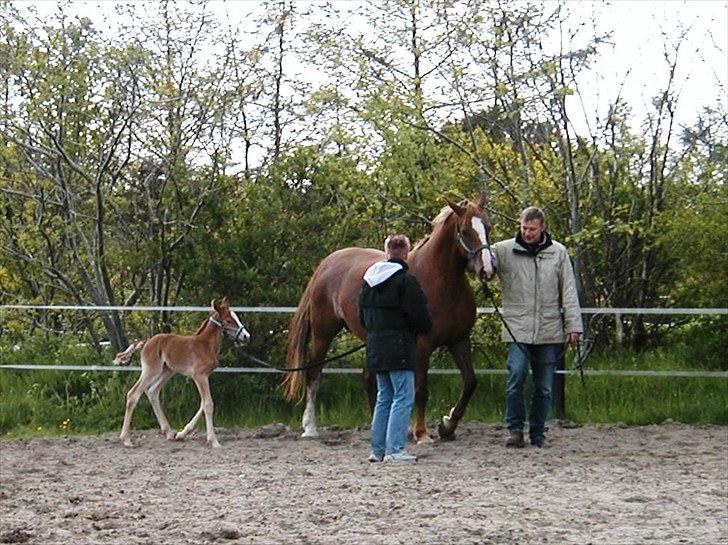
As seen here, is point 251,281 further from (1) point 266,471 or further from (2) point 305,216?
(1) point 266,471

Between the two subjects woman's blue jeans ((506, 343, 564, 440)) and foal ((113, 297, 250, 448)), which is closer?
woman's blue jeans ((506, 343, 564, 440))

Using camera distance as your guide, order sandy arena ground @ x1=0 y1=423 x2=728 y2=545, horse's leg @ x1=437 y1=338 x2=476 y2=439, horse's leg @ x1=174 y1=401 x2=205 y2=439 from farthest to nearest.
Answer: horse's leg @ x1=174 y1=401 x2=205 y2=439 → horse's leg @ x1=437 y1=338 x2=476 y2=439 → sandy arena ground @ x1=0 y1=423 x2=728 y2=545

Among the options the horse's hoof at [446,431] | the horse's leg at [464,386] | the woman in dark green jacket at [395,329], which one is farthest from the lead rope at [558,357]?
the woman in dark green jacket at [395,329]

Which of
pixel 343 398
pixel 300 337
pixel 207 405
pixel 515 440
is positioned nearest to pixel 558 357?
pixel 515 440

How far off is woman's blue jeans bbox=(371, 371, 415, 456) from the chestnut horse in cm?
86

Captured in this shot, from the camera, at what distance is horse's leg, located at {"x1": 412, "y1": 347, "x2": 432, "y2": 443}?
31.9 ft

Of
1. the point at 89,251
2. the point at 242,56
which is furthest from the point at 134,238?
the point at 242,56

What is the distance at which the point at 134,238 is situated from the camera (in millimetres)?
12297

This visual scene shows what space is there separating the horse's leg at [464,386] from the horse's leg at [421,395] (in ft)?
0.55

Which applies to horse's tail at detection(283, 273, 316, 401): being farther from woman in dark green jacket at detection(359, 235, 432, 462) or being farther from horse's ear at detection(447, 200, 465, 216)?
woman in dark green jacket at detection(359, 235, 432, 462)

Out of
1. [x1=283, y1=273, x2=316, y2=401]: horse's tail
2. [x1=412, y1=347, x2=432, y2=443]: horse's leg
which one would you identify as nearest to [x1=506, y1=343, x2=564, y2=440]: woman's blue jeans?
[x1=412, y1=347, x2=432, y2=443]: horse's leg

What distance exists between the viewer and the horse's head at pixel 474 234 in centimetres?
931

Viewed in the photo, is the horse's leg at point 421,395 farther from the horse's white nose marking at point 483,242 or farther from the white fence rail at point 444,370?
the white fence rail at point 444,370

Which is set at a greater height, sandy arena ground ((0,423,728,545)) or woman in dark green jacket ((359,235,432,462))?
woman in dark green jacket ((359,235,432,462))
